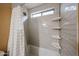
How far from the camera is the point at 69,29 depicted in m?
1.01

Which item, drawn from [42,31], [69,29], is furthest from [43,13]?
[69,29]

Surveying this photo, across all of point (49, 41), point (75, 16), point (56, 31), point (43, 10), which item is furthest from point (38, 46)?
point (75, 16)

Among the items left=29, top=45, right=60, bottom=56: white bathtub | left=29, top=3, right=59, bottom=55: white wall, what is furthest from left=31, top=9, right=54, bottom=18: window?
left=29, top=45, right=60, bottom=56: white bathtub

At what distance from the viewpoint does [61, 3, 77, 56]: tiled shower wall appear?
3.24 feet

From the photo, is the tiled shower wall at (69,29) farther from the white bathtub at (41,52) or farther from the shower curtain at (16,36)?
the shower curtain at (16,36)

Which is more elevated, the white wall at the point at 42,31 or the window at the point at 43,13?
the window at the point at 43,13

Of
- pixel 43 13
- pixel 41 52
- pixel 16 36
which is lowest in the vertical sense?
pixel 41 52

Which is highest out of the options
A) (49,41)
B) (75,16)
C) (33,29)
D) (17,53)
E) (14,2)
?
(14,2)

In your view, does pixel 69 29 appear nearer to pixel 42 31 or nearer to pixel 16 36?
Result: pixel 42 31

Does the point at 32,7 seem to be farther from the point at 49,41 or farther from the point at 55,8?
the point at 49,41

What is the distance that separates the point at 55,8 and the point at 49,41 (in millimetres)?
304

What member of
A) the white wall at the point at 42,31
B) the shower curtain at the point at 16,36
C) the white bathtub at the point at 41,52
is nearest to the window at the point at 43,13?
the white wall at the point at 42,31

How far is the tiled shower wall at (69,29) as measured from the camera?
987 millimetres

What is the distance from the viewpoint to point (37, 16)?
100 centimetres
